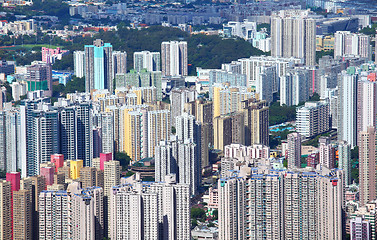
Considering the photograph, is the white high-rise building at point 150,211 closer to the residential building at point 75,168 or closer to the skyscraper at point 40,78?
the residential building at point 75,168

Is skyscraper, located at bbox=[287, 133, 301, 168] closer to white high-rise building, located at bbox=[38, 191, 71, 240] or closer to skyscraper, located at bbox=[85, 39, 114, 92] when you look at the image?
white high-rise building, located at bbox=[38, 191, 71, 240]

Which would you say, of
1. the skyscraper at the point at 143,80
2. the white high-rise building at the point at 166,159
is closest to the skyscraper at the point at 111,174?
the white high-rise building at the point at 166,159

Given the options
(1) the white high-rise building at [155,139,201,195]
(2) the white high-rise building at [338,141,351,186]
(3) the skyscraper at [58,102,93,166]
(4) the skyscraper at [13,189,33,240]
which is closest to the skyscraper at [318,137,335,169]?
(2) the white high-rise building at [338,141,351,186]

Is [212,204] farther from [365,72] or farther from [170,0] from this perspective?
[170,0]

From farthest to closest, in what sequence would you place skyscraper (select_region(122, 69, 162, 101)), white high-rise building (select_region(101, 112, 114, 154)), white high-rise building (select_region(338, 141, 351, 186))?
skyscraper (select_region(122, 69, 162, 101)) < white high-rise building (select_region(101, 112, 114, 154)) < white high-rise building (select_region(338, 141, 351, 186))

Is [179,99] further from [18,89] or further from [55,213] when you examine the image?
[55,213]

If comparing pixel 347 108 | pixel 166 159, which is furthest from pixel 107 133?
pixel 347 108
